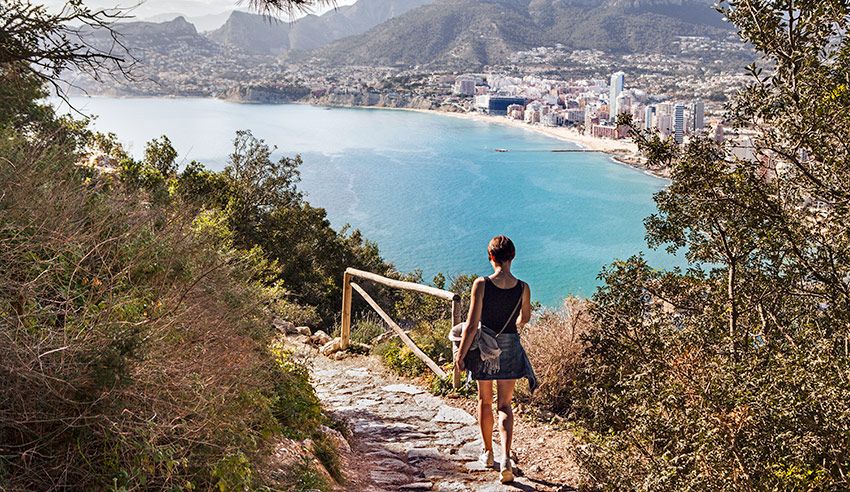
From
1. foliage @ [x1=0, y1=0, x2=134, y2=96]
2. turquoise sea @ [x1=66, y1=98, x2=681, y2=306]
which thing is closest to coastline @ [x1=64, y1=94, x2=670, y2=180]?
turquoise sea @ [x1=66, y1=98, x2=681, y2=306]

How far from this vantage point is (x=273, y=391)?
3523mm

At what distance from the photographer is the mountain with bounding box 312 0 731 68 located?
13600cm

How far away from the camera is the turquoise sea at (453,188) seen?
41094 mm

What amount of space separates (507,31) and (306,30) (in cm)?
5601

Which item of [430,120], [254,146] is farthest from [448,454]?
[430,120]

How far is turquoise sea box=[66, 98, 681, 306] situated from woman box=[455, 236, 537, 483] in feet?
102

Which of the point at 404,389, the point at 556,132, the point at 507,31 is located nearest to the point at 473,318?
the point at 404,389

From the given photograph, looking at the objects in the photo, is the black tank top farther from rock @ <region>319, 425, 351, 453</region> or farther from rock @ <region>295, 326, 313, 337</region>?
rock @ <region>295, 326, 313, 337</region>

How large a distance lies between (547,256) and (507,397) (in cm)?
3904

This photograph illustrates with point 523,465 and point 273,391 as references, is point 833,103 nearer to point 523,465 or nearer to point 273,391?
point 523,465

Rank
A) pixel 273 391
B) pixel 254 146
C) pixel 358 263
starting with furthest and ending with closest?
pixel 254 146 < pixel 358 263 < pixel 273 391

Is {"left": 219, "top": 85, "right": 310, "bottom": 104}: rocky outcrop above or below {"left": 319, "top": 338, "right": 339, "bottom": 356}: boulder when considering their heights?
above

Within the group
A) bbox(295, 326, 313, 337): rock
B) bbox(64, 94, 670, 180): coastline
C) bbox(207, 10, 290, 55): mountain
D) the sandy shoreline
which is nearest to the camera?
bbox(295, 326, 313, 337): rock

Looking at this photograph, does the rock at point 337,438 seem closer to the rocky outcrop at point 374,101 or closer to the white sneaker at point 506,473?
the white sneaker at point 506,473
